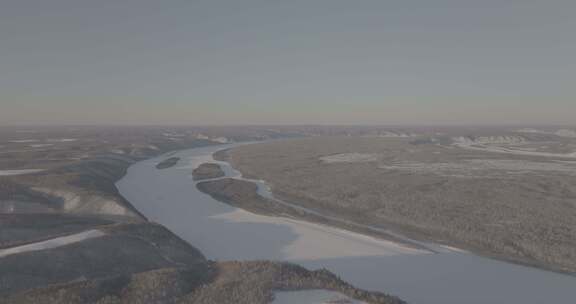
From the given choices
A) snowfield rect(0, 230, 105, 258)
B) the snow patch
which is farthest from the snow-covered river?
the snow patch

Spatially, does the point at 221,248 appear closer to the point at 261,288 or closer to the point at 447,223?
the point at 261,288

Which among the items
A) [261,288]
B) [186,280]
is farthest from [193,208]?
[261,288]

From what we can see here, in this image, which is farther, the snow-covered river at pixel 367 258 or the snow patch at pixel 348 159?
the snow patch at pixel 348 159

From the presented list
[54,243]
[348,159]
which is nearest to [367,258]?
[54,243]

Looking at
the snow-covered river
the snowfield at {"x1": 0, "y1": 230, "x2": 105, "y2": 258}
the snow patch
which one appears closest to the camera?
the snow-covered river

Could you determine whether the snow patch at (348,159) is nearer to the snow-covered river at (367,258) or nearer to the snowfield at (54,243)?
the snow-covered river at (367,258)


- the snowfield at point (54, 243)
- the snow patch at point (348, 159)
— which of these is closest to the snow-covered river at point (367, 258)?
the snowfield at point (54, 243)

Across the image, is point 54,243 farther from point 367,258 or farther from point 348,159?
point 348,159

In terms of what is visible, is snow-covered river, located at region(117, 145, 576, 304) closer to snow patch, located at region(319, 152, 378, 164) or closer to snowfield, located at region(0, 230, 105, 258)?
snowfield, located at region(0, 230, 105, 258)
